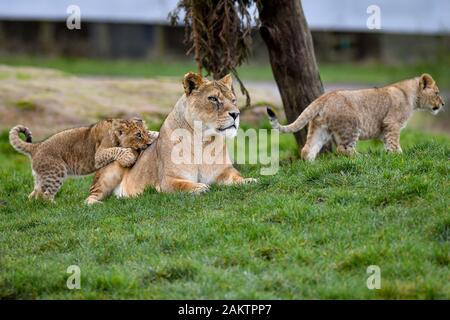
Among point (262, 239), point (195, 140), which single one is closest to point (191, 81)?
point (195, 140)

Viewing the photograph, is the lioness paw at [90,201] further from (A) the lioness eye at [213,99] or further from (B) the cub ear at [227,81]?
(B) the cub ear at [227,81]

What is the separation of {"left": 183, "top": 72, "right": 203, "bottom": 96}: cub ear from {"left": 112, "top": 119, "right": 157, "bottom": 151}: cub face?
2.97 feet

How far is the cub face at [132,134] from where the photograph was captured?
32.3 ft

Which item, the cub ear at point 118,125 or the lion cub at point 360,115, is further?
the lion cub at point 360,115

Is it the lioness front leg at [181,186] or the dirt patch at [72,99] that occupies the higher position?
the dirt patch at [72,99]

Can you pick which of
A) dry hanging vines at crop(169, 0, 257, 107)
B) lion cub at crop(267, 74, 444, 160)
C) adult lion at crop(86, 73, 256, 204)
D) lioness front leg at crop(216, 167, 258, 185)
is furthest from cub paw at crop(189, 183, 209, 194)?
dry hanging vines at crop(169, 0, 257, 107)

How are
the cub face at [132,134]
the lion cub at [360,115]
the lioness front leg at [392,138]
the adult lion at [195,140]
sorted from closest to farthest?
the adult lion at [195,140] → the cub face at [132,134] → the lion cub at [360,115] → the lioness front leg at [392,138]

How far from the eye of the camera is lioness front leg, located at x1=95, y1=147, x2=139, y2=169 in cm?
974

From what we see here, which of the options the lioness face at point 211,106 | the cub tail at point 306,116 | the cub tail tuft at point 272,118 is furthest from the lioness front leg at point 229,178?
the cub tail at point 306,116

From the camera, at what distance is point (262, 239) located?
23.7 feet

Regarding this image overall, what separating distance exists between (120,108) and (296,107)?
4.45m

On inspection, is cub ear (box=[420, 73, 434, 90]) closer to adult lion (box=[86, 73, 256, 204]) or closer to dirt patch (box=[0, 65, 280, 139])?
adult lion (box=[86, 73, 256, 204])

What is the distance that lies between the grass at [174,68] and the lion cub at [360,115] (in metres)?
10.2

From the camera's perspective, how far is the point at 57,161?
9.91m
